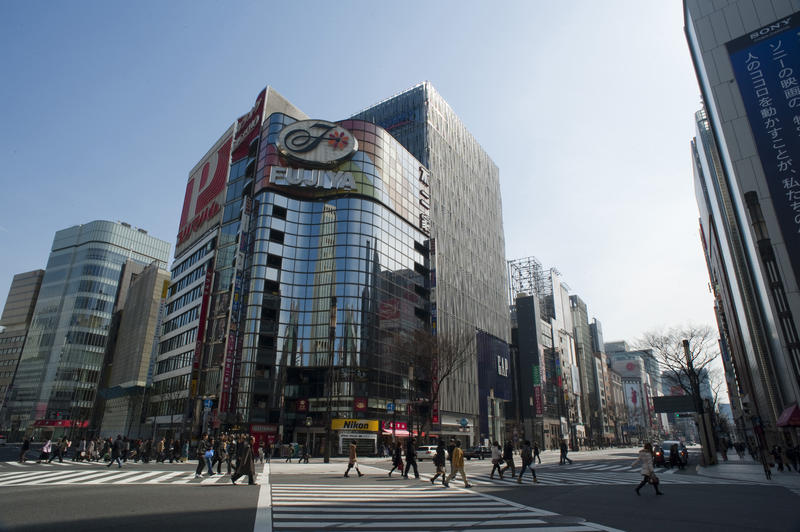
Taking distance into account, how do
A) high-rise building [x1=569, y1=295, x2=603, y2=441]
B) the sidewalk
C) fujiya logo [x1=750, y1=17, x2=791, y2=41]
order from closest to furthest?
the sidewalk → fujiya logo [x1=750, y1=17, x2=791, y2=41] → high-rise building [x1=569, y1=295, x2=603, y2=441]

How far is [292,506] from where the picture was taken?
11.5 metres

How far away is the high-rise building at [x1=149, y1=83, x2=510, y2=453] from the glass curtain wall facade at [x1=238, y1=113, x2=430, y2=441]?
161 millimetres

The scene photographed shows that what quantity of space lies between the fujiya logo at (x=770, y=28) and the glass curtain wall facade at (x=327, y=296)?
41615mm

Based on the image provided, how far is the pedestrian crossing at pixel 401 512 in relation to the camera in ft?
29.9

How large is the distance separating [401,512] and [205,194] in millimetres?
70997

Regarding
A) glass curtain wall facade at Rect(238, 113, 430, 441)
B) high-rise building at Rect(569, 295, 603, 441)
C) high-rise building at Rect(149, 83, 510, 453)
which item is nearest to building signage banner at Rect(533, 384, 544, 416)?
high-rise building at Rect(149, 83, 510, 453)

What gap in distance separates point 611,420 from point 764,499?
502ft

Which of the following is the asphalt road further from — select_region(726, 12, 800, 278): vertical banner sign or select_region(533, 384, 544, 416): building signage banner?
select_region(533, 384, 544, 416): building signage banner

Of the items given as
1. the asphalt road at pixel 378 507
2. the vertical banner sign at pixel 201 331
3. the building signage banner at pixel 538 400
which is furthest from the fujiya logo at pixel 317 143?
the building signage banner at pixel 538 400

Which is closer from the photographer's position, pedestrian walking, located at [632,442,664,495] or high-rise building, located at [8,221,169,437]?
pedestrian walking, located at [632,442,664,495]

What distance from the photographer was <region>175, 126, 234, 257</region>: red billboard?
67500 millimetres

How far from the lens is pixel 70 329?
109812 mm

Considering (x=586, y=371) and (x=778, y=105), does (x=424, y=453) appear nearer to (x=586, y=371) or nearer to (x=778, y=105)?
(x=778, y=105)

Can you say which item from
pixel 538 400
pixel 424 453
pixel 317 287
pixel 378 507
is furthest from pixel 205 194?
pixel 538 400
